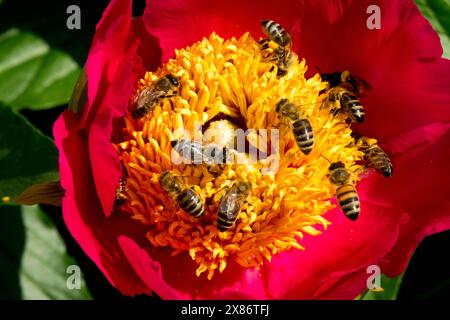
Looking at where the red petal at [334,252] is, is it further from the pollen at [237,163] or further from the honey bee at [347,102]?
the honey bee at [347,102]

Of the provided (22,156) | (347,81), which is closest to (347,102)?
(347,81)

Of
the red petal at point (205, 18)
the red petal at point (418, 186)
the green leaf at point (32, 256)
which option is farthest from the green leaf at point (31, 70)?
the red petal at point (418, 186)

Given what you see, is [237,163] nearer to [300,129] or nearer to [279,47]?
[300,129]

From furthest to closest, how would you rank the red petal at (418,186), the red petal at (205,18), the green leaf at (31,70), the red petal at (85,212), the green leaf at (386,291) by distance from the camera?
1. the green leaf at (31,70)
2. the green leaf at (386,291)
3. the red petal at (205,18)
4. the red petal at (418,186)
5. the red petal at (85,212)

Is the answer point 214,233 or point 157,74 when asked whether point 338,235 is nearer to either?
point 214,233

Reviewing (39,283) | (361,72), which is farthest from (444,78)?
(39,283)

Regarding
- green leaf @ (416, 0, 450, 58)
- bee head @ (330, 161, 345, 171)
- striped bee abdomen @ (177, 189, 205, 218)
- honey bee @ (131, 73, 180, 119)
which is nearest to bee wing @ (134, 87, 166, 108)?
honey bee @ (131, 73, 180, 119)
